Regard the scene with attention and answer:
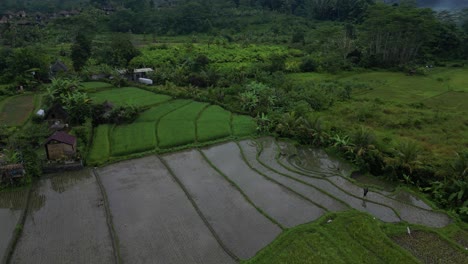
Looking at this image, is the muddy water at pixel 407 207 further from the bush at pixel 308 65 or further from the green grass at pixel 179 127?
the bush at pixel 308 65

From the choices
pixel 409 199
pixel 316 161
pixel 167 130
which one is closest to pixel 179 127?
pixel 167 130

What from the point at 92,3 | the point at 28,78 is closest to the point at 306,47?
the point at 28,78

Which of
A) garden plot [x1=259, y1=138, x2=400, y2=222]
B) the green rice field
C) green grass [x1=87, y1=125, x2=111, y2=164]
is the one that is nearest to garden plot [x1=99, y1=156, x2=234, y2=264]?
green grass [x1=87, y1=125, x2=111, y2=164]

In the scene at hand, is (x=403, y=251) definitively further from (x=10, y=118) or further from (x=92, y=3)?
(x=92, y=3)

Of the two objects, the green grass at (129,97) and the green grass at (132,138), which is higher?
the green grass at (129,97)

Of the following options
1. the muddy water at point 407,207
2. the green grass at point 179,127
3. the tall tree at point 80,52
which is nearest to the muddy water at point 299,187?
the muddy water at point 407,207

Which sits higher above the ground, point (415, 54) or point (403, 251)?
point (415, 54)
